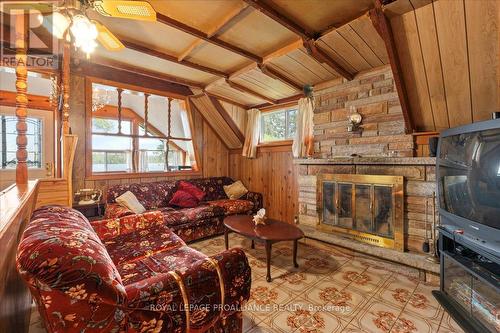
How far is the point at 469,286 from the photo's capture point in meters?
1.61

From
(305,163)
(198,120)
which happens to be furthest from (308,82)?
(198,120)

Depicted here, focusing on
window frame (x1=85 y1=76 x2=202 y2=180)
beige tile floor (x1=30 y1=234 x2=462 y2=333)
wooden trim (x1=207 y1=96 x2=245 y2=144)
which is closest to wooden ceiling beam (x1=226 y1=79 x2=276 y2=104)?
wooden trim (x1=207 y1=96 x2=245 y2=144)

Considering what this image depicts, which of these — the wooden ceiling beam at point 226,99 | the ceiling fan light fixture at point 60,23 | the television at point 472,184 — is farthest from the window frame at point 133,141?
the television at point 472,184

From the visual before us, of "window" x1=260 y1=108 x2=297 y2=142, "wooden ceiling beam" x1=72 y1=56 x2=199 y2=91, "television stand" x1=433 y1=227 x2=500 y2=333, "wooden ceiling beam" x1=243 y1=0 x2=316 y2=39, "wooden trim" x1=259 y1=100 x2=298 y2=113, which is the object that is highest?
"wooden ceiling beam" x1=72 y1=56 x2=199 y2=91

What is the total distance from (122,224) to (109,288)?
4.83 feet

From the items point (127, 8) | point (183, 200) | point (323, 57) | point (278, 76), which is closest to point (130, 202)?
point (183, 200)

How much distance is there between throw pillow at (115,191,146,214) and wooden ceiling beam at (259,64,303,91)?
2.49 m

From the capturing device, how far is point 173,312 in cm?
101

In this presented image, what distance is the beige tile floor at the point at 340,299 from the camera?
162 cm

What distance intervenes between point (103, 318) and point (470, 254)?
→ 232cm

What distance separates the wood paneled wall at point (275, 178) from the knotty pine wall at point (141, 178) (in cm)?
54

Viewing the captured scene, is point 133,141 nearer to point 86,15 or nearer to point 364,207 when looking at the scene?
point 86,15

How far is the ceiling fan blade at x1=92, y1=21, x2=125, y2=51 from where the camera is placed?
1.76 metres

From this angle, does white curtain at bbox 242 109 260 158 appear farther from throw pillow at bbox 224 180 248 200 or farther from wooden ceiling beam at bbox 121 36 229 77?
wooden ceiling beam at bbox 121 36 229 77
